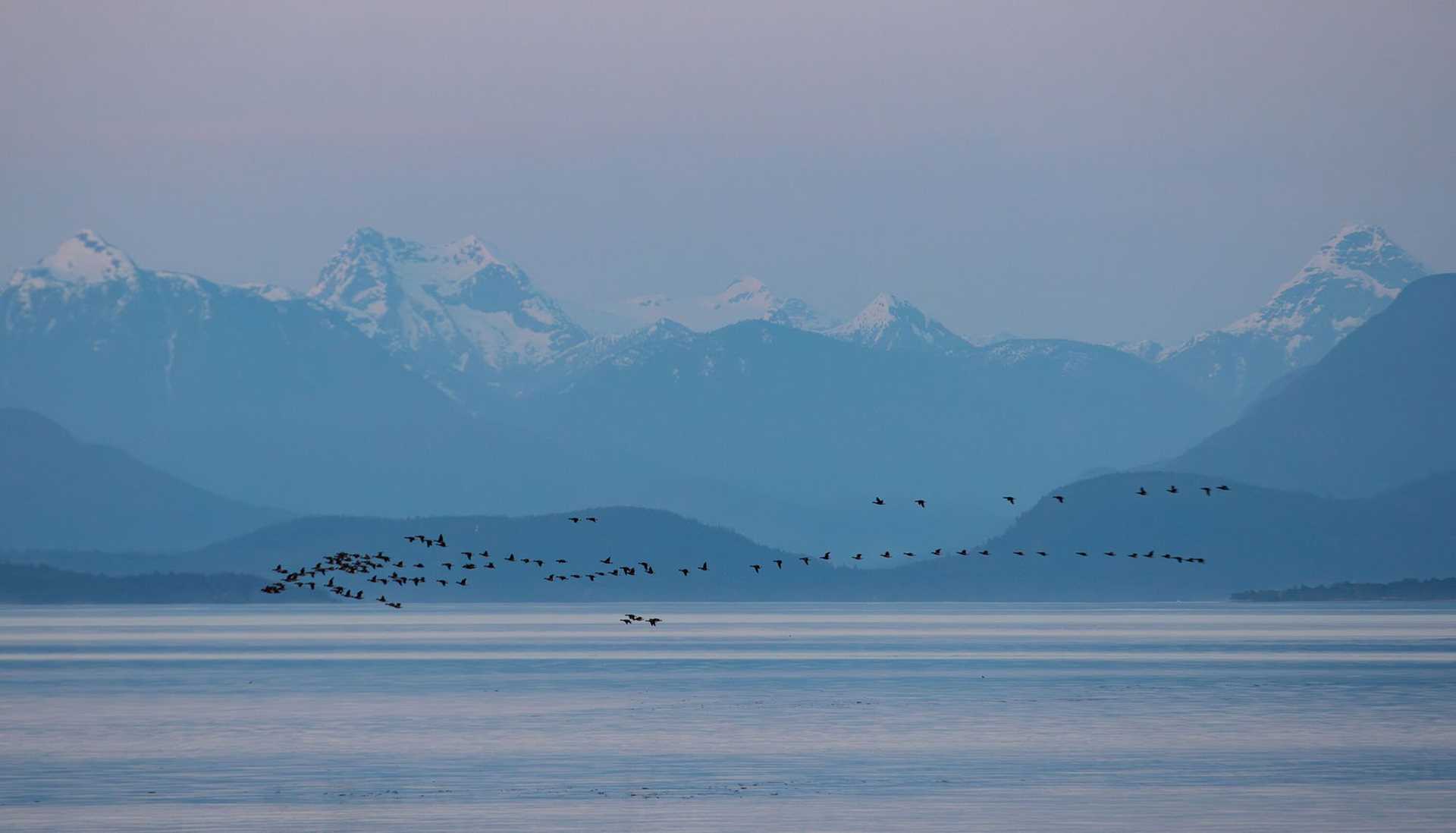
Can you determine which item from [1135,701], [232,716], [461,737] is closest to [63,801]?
[461,737]

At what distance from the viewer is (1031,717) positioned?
3568 inches

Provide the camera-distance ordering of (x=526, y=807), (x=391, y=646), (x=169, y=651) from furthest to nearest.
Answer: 1. (x=391, y=646)
2. (x=169, y=651)
3. (x=526, y=807)

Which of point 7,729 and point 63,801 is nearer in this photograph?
point 63,801

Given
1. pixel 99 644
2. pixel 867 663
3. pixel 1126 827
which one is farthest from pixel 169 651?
pixel 1126 827

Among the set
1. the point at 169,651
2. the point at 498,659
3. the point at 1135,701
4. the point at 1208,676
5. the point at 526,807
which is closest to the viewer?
the point at 526,807

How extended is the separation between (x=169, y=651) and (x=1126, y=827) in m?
126

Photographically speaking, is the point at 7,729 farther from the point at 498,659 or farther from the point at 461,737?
the point at 498,659

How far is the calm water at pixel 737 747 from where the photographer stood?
58375mm

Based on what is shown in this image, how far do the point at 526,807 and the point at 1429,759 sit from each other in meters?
27.8

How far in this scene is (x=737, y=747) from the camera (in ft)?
254

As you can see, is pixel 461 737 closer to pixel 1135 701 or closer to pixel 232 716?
pixel 232 716

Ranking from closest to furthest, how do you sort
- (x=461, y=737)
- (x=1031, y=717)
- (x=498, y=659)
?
(x=461, y=737) → (x=1031, y=717) → (x=498, y=659)

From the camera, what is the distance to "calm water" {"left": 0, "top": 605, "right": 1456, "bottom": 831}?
58375mm

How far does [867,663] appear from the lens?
478ft
